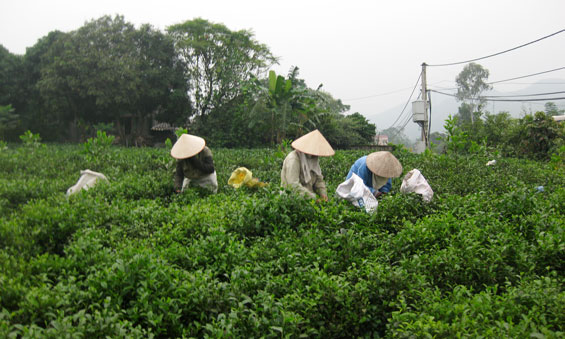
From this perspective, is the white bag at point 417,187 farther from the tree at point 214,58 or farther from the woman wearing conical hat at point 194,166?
the tree at point 214,58

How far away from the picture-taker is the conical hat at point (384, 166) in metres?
4.73

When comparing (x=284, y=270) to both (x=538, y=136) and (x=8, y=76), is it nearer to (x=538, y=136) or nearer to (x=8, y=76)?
(x=538, y=136)

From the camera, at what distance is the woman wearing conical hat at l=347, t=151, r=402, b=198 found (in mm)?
4730

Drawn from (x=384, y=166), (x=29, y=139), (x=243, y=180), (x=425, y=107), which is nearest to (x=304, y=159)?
(x=384, y=166)

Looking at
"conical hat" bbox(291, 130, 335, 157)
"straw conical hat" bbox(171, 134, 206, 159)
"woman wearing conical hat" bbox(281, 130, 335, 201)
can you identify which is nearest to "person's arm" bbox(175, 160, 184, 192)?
"straw conical hat" bbox(171, 134, 206, 159)

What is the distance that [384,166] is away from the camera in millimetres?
4742

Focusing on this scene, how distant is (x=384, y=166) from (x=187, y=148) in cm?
266

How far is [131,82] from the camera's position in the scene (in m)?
20.6

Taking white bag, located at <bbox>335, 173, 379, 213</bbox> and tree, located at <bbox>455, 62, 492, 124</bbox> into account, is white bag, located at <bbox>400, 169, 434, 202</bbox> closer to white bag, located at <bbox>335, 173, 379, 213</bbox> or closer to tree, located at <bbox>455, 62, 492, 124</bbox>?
white bag, located at <bbox>335, 173, 379, 213</bbox>

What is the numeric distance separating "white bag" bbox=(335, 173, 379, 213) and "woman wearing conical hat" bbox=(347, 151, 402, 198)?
1.29 ft

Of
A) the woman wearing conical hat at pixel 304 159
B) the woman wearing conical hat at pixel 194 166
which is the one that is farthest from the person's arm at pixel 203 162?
the woman wearing conical hat at pixel 304 159

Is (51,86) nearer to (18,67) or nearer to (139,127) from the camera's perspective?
(18,67)

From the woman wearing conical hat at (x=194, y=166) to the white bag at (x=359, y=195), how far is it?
2.09 meters

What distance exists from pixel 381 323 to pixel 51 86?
22077mm
